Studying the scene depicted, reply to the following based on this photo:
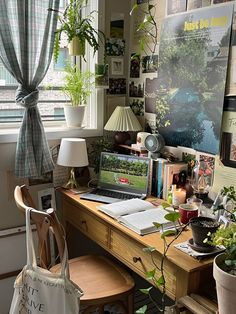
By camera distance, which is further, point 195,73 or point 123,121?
point 123,121

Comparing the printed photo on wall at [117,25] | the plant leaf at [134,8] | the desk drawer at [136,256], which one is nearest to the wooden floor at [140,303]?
the desk drawer at [136,256]

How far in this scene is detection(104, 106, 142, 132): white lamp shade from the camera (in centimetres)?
215

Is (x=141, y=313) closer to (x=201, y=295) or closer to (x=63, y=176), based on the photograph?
(x=201, y=295)

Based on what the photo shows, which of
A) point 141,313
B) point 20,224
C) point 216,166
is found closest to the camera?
point 141,313

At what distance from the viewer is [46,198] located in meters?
2.19

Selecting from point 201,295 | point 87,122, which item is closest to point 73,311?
point 201,295

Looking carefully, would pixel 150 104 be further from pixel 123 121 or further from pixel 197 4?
pixel 197 4

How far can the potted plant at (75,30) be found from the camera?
6.84ft

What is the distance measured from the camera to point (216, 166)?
179 cm

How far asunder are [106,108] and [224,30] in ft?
3.08

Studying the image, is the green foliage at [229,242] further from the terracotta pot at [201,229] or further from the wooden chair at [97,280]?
the wooden chair at [97,280]

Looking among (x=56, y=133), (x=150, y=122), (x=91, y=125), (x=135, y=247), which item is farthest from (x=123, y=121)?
(x=135, y=247)

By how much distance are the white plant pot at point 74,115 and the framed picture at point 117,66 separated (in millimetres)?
334

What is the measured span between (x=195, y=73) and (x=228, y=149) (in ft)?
1.45
